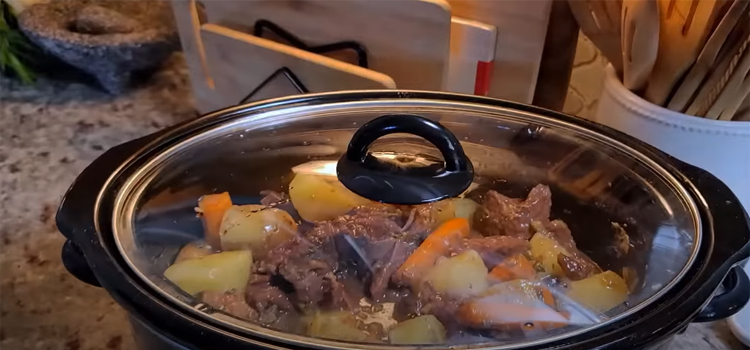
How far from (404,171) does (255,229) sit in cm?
13

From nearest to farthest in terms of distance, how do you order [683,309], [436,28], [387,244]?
[683,309]
[387,244]
[436,28]

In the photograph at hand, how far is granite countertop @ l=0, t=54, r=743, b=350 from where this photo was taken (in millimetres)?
781

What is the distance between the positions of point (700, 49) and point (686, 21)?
35 mm

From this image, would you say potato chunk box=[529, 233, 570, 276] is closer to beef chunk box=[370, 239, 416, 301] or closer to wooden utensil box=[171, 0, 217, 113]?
beef chunk box=[370, 239, 416, 301]

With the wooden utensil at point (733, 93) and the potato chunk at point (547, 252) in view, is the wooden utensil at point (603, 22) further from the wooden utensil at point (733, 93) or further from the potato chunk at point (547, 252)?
the potato chunk at point (547, 252)

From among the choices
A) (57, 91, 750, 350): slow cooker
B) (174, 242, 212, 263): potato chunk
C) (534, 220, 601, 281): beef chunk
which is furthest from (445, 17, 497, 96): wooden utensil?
(174, 242, 212, 263): potato chunk

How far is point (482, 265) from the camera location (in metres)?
0.54

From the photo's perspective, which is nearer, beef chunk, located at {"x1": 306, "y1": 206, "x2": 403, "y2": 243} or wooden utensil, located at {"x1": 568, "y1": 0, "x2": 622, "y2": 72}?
beef chunk, located at {"x1": 306, "y1": 206, "x2": 403, "y2": 243}

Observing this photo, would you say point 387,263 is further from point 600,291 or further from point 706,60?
point 706,60

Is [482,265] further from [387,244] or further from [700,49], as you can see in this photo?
[700,49]

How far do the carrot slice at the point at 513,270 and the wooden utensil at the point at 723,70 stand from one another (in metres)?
0.32

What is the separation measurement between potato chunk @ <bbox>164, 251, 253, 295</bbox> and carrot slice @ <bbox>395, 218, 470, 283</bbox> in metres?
0.12

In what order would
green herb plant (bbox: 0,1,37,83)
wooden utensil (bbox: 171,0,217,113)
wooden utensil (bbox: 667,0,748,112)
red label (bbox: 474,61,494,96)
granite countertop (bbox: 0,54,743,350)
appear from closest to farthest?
wooden utensil (bbox: 667,0,748,112) < granite countertop (bbox: 0,54,743,350) < red label (bbox: 474,61,494,96) < wooden utensil (bbox: 171,0,217,113) < green herb plant (bbox: 0,1,37,83)

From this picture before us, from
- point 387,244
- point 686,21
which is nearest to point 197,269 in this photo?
point 387,244
